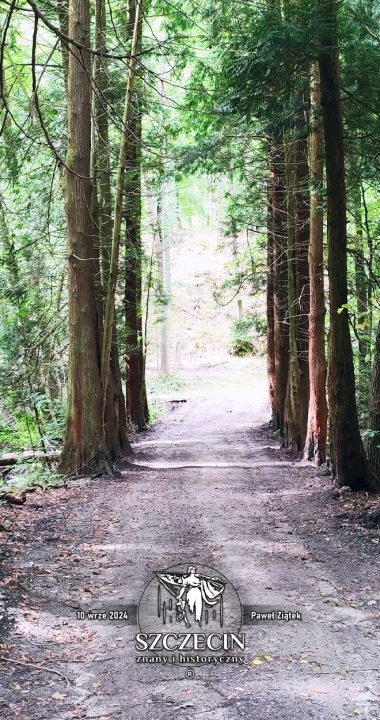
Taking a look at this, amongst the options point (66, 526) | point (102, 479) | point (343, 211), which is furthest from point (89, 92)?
point (66, 526)

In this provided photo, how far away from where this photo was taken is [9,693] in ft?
12.0

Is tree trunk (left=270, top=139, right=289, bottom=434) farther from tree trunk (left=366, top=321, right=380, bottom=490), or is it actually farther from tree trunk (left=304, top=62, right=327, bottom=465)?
tree trunk (left=366, top=321, right=380, bottom=490)

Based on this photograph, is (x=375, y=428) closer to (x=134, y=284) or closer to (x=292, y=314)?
(x=292, y=314)

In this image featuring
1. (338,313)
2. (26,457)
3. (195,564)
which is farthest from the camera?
(26,457)

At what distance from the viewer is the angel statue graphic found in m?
4.63

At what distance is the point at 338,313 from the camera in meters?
9.80

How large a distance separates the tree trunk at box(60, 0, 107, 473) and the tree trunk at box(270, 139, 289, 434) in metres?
5.55

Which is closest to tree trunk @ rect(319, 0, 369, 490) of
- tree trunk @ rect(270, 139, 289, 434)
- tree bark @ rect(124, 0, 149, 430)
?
tree bark @ rect(124, 0, 149, 430)

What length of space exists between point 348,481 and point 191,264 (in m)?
49.8

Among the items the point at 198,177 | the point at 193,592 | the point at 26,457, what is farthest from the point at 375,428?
the point at 198,177

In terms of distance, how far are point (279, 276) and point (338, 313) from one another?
7.93 meters

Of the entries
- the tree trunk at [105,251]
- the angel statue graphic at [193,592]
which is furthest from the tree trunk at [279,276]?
the angel statue graphic at [193,592]

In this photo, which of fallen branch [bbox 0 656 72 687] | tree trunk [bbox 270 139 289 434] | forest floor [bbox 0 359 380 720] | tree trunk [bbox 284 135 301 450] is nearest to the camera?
forest floor [bbox 0 359 380 720]

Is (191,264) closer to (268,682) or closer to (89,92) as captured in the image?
(89,92)
